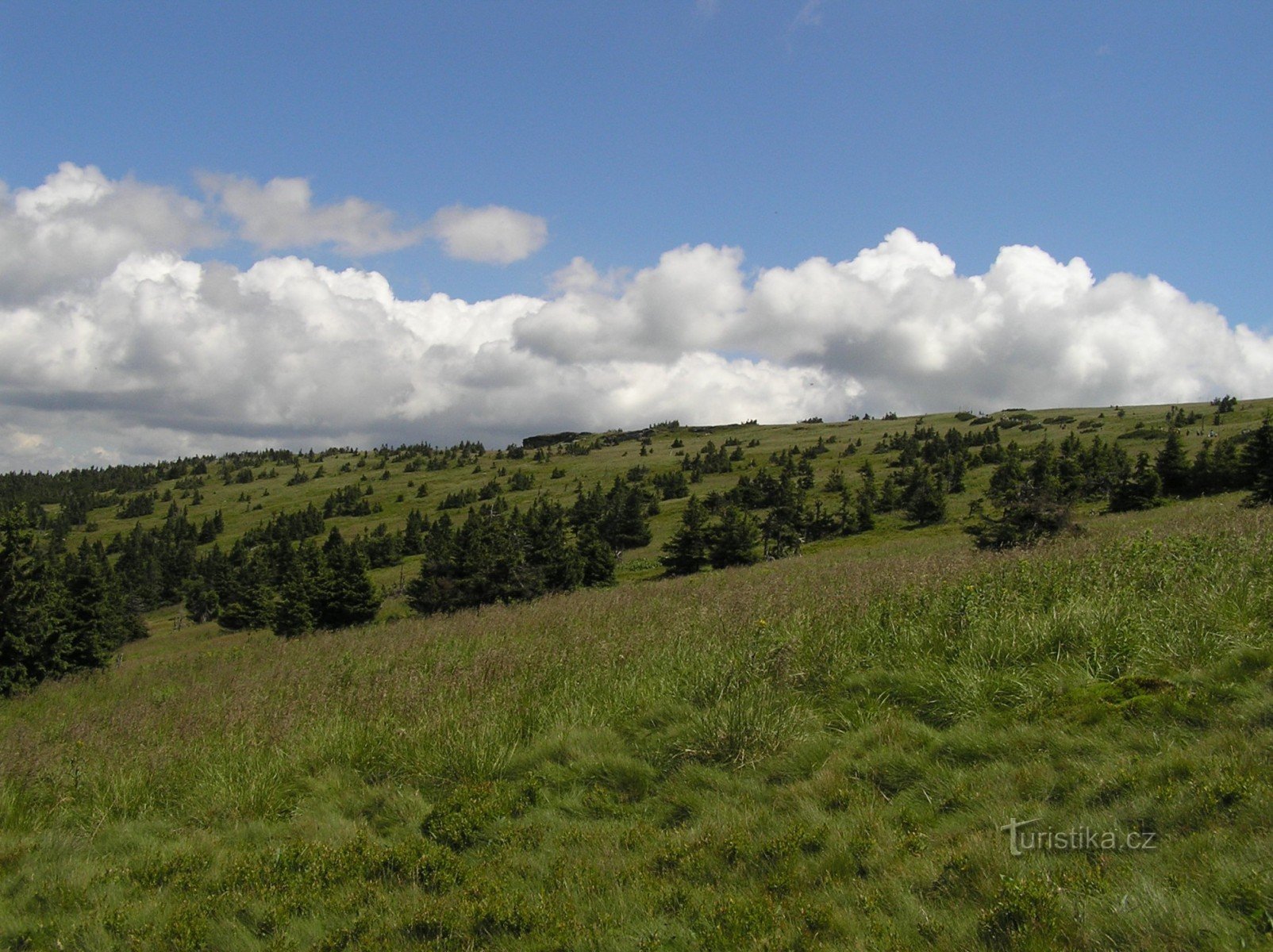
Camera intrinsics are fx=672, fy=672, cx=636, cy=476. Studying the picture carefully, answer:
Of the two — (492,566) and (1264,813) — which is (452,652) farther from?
(492,566)

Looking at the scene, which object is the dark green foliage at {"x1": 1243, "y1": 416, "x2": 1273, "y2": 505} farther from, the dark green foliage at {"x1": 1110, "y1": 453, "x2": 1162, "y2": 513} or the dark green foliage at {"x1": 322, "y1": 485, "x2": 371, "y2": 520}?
the dark green foliage at {"x1": 322, "y1": 485, "x2": 371, "y2": 520}

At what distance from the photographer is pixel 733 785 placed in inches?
205

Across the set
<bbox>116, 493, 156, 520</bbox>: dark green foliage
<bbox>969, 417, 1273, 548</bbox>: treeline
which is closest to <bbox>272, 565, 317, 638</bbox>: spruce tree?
<bbox>969, 417, 1273, 548</bbox>: treeline

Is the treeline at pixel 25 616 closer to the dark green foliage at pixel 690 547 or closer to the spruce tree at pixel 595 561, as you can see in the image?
the spruce tree at pixel 595 561

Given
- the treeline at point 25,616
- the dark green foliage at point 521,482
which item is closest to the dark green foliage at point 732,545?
the treeline at point 25,616

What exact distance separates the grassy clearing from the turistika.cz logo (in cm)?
5

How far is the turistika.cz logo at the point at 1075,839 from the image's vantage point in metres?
3.66

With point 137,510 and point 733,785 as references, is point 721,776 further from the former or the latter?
point 137,510

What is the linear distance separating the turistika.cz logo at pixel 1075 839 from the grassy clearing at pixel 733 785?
0.05 metres

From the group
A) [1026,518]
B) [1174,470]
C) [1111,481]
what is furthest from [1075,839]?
[1111,481]

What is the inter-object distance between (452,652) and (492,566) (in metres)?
43.2

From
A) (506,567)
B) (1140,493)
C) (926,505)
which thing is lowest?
(506,567)

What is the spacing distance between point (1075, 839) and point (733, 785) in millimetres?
2256

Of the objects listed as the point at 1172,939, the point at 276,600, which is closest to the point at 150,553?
the point at 276,600
